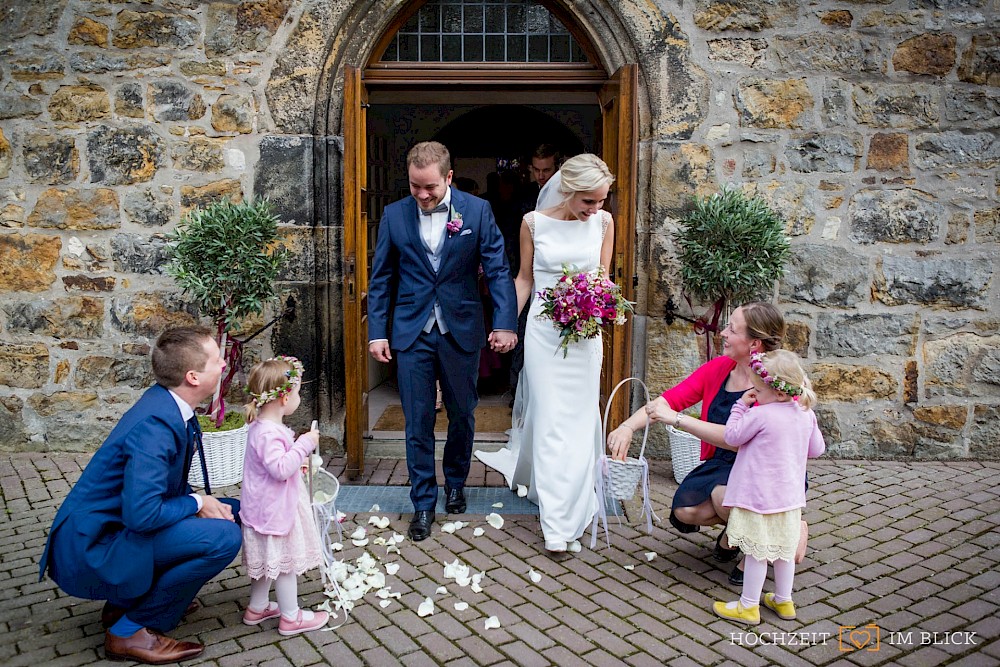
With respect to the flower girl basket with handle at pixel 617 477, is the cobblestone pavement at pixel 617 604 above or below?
below

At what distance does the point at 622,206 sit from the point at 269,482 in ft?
9.62

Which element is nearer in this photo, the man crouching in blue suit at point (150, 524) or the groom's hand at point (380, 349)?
the man crouching in blue suit at point (150, 524)

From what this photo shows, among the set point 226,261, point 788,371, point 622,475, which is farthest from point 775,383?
point 226,261

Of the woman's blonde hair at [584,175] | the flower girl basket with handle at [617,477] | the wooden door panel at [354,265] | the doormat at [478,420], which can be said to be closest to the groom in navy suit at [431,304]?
the woman's blonde hair at [584,175]

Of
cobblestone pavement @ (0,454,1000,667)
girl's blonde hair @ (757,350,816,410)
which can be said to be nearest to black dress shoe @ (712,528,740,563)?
cobblestone pavement @ (0,454,1000,667)

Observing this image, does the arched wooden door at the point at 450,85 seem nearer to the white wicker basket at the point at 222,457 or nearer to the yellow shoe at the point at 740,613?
the white wicker basket at the point at 222,457

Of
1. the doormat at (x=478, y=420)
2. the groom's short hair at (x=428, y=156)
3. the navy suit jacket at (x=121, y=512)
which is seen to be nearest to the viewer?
the navy suit jacket at (x=121, y=512)

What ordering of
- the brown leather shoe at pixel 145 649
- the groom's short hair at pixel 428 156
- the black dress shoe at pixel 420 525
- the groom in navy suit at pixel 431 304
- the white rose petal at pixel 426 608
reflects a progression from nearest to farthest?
1. the brown leather shoe at pixel 145 649
2. the white rose petal at pixel 426 608
3. the groom's short hair at pixel 428 156
4. the black dress shoe at pixel 420 525
5. the groom in navy suit at pixel 431 304

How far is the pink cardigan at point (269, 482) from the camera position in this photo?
3.45 metres

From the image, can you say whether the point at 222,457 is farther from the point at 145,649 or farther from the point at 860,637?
the point at 860,637

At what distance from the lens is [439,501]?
16.9 feet

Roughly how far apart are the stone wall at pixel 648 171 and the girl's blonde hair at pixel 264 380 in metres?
2.40

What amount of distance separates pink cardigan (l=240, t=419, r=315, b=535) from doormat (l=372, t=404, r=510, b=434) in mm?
2982

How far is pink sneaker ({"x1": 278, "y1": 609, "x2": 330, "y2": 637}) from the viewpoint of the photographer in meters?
3.59
